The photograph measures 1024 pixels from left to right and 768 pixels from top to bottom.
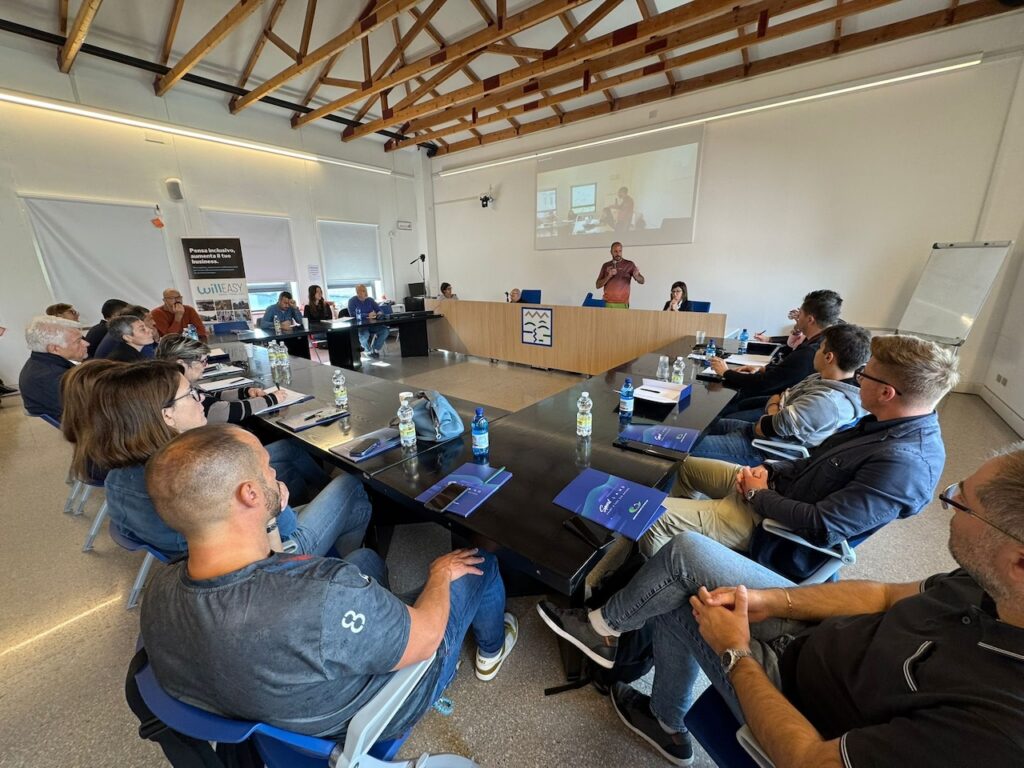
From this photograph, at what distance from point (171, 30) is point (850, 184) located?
794 centimetres

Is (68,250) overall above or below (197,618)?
above

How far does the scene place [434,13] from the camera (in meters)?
4.27

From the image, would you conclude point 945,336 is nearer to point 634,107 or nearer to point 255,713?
point 634,107

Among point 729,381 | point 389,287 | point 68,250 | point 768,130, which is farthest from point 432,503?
point 389,287

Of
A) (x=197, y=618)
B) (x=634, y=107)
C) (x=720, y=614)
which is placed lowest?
(x=720, y=614)

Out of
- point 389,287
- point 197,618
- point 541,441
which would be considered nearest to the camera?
point 197,618

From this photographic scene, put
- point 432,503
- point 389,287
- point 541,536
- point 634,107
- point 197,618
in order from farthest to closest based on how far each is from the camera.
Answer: point 389,287, point 634,107, point 432,503, point 541,536, point 197,618

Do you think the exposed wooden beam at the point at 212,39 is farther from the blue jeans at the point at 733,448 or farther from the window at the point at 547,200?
the blue jeans at the point at 733,448

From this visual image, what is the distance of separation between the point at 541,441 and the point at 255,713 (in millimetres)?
1158

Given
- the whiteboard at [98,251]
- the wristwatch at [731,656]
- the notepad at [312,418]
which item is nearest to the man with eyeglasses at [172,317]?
the whiteboard at [98,251]

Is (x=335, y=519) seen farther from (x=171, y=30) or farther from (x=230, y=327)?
(x=171, y=30)

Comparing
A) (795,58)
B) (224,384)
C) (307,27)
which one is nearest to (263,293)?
(307,27)

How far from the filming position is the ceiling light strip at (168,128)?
4453 mm

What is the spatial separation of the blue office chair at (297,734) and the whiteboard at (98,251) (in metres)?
6.75
